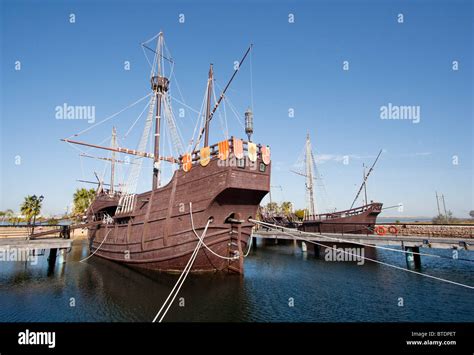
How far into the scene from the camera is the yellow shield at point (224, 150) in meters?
12.8

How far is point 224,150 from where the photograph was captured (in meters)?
12.9

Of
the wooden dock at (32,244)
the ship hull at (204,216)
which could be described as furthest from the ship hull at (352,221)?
the wooden dock at (32,244)

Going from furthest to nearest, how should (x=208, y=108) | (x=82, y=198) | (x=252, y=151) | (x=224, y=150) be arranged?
(x=82, y=198) → (x=208, y=108) → (x=252, y=151) → (x=224, y=150)

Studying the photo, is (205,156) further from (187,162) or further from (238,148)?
(238,148)

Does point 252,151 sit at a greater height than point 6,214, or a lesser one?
greater

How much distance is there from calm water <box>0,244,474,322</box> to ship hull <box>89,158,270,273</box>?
3.27ft

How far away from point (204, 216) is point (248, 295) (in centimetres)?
437

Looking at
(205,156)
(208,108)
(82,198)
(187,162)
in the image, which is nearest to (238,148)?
(205,156)

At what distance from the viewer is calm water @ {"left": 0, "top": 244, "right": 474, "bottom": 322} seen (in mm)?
9586

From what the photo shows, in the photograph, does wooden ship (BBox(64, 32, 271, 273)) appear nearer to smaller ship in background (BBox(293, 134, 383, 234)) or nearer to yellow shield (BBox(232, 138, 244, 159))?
yellow shield (BBox(232, 138, 244, 159))

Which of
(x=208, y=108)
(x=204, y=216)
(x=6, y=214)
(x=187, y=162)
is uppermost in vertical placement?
(x=208, y=108)

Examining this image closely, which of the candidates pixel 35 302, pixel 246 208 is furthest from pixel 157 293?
pixel 246 208

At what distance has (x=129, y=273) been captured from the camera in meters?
16.4
